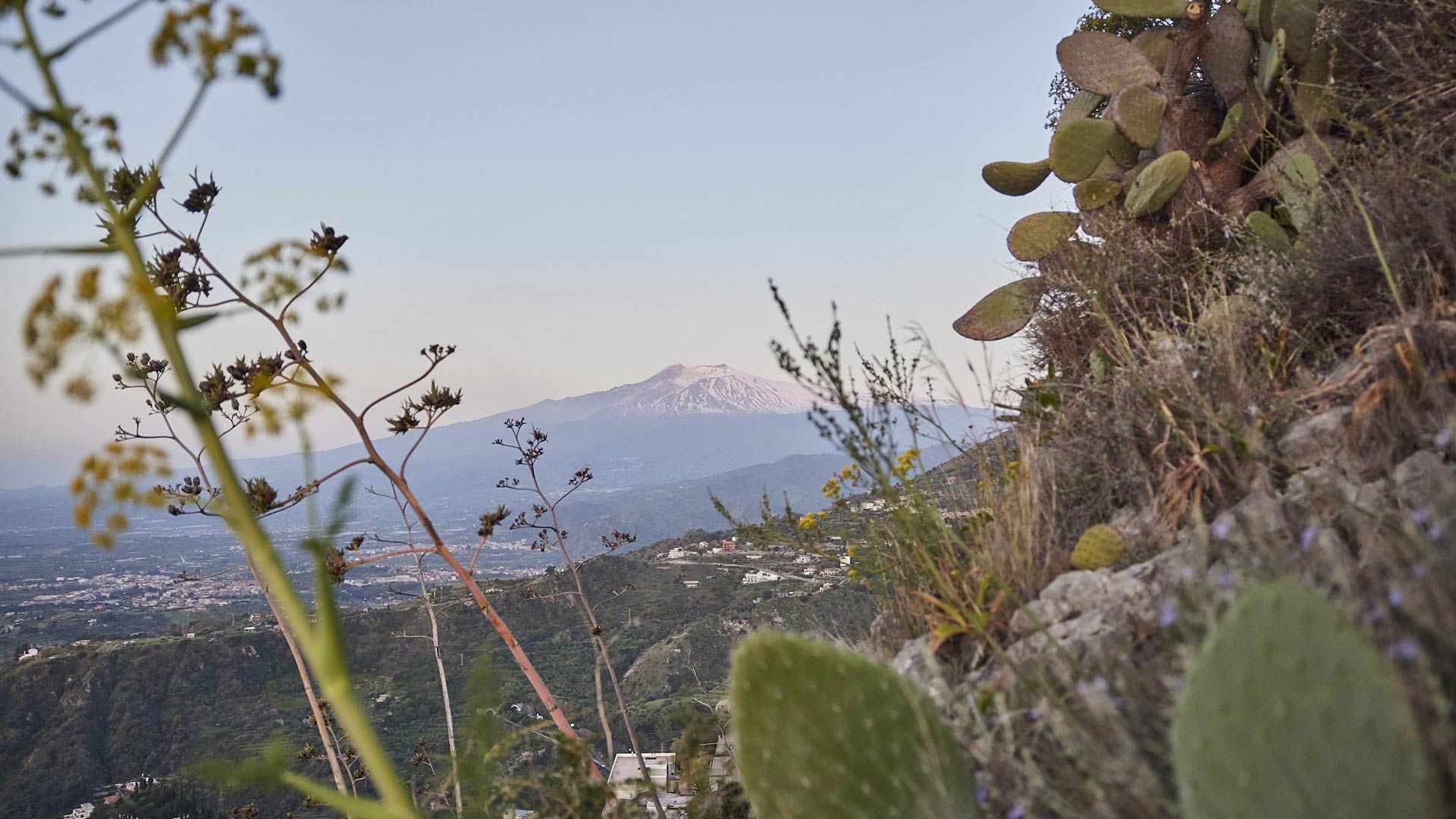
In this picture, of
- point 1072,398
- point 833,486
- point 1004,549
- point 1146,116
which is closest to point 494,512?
point 833,486

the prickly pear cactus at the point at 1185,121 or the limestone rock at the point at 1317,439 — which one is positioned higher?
the prickly pear cactus at the point at 1185,121

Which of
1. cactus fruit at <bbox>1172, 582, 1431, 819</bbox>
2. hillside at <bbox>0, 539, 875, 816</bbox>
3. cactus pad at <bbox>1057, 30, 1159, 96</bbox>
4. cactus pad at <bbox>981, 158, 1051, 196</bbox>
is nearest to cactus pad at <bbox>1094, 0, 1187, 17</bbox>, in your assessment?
cactus pad at <bbox>1057, 30, 1159, 96</bbox>

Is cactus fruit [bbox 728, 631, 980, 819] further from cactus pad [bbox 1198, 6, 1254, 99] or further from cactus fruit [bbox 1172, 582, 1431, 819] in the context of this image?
cactus pad [bbox 1198, 6, 1254, 99]

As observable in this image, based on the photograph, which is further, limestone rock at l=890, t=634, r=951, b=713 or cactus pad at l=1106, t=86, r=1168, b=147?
cactus pad at l=1106, t=86, r=1168, b=147

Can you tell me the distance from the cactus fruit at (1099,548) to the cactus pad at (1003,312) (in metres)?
2.77

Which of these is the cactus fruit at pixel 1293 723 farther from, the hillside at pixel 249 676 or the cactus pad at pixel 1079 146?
the hillside at pixel 249 676

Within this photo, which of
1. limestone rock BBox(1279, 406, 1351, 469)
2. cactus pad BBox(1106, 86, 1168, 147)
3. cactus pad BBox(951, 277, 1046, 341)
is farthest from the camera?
cactus pad BBox(951, 277, 1046, 341)

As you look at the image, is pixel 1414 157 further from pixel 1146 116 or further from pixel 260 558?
pixel 260 558

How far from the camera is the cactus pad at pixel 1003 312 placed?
471cm

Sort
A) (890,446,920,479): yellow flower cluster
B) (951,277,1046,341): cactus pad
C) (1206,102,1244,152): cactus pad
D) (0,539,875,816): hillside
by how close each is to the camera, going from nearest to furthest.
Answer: (890,446,920,479): yellow flower cluster
(1206,102,1244,152): cactus pad
(951,277,1046,341): cactus pad
(0,539,875,816): hillside

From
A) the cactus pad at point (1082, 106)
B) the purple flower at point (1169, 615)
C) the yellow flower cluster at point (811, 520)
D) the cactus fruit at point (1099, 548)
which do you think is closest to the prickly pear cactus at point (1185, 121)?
the cactus pad at point (1082, 106)

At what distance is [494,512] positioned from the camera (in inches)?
105

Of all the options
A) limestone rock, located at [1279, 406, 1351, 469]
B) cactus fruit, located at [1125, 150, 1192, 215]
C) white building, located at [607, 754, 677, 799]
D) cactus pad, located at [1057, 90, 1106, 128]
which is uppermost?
cactus pad, located at [1057, 90, 1106, 128]

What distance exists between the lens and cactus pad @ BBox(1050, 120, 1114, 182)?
179 inches
